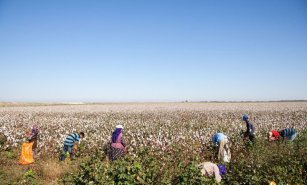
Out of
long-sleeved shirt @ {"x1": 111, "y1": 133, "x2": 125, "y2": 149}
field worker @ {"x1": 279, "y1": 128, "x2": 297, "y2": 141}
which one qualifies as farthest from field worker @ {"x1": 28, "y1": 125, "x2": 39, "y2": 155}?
field worker @ {"x1": 279, "y1": 128, "x2": 297, "y2": 141}

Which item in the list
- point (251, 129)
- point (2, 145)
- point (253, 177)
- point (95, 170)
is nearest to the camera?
point (253, 177)

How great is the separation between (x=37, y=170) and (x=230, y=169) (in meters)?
6.07

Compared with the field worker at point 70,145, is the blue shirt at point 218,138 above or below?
above

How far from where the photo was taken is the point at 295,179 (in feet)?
23.3

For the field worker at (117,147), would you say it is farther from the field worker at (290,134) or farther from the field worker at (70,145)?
the field worker at (290,134)

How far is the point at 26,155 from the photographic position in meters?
11.3

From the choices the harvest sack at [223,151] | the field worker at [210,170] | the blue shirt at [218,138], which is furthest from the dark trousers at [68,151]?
the field worker at [210,170]

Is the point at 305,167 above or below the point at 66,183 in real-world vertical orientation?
above

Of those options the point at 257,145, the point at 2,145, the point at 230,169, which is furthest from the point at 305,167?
the point at 2,145

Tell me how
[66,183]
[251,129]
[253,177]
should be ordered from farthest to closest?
[251,129] < [66,183] < [253,177]

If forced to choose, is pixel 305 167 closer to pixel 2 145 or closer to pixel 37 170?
pixel 37 170

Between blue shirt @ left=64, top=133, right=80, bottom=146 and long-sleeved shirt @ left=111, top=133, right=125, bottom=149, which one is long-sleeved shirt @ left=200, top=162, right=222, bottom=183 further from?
blue shirt @ left=64, top=133, right=80, bottom=146

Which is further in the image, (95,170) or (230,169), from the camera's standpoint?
(230,169)

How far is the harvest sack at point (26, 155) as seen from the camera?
36.9 ft
